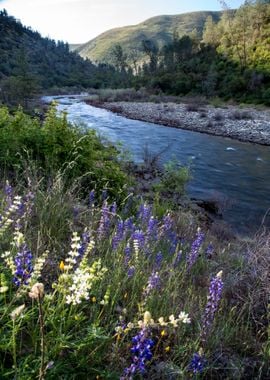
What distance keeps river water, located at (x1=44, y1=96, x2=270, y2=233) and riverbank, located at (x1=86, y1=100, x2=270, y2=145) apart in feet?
5.53

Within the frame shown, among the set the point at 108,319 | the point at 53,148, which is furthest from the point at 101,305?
the point at 53,148

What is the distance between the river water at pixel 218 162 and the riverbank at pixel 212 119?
1686 mm

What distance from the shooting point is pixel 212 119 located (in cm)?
3403

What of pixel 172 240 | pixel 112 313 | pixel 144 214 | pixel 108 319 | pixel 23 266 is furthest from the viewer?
pixel 172 240

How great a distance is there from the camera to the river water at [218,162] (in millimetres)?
12998

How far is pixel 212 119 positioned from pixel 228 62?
97.6 feet

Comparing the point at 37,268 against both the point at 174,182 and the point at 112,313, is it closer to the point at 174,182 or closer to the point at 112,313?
the point at 112,313

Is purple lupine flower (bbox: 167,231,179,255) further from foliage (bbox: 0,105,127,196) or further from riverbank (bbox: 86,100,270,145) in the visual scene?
riverbank (bbox: 86,100,270,145)

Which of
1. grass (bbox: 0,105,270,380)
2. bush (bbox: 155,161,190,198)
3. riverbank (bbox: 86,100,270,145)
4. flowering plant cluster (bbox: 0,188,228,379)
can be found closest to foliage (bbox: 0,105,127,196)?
grass (bbox: 0,105,270,380)

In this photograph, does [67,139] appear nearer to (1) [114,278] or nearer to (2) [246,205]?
(1) [114,278]

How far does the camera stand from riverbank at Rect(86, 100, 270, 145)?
93.9 feet

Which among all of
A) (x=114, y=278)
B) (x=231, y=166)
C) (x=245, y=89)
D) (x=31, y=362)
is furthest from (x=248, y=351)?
(x=245, y=89)

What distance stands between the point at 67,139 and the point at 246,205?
8912mm

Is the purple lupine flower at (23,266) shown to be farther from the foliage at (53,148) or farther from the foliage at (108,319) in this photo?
the foliage at (53,148)
